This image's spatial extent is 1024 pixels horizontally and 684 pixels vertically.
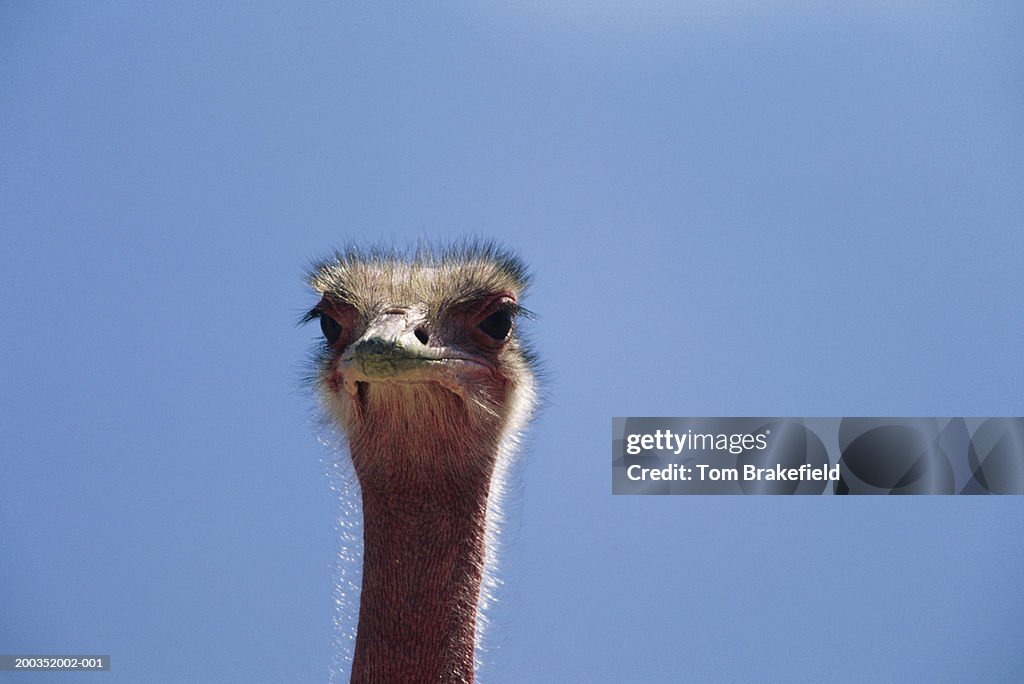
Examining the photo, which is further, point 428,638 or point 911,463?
point 911,463

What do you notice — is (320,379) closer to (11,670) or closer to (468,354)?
(468,354)

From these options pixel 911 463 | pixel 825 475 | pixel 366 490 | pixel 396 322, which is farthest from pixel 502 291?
pixel 911 463

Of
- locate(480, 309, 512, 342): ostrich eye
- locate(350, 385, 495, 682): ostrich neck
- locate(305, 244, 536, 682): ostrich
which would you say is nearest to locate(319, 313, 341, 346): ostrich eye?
locate(305, 244, 536, 682): ostrich

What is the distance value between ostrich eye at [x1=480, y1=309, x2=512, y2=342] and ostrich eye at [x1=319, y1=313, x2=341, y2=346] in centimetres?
49

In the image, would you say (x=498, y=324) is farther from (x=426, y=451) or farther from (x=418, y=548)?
(x=418, y=548)

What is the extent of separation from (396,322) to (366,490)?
26.8 inches

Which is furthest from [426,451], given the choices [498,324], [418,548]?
[498,324]

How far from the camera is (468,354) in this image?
156 inches

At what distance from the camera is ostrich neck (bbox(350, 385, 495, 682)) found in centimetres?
383

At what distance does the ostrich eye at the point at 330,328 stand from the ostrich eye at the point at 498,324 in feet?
1.60

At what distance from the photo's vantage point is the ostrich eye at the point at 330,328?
13.6 feet

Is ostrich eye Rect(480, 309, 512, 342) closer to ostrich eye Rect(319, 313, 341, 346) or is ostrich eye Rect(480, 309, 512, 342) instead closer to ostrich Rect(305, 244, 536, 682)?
ostrich Rect(305, 244, 536, 682)

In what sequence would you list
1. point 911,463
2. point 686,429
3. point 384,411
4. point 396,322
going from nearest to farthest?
point 396,322 → point 384,411 → point 686,429 → point 911,463

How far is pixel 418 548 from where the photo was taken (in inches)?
155
